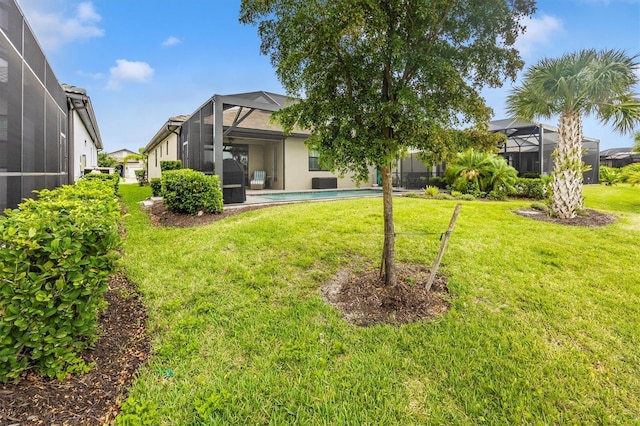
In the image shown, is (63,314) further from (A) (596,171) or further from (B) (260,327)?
(A) (596,171)

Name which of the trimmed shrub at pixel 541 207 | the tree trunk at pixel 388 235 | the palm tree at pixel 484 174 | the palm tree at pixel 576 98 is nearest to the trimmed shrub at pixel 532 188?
the palm tree at pixel 484 174

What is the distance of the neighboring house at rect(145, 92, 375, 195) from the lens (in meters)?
9.87

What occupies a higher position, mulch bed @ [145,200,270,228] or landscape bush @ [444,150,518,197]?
landscape bush @ [444,150,518,197]

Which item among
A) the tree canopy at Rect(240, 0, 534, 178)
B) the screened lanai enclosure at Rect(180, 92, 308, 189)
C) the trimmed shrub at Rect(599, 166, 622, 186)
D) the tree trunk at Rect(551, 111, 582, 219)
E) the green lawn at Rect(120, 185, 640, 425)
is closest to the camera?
the green lawn at Rect(120, 185, 640, 425)

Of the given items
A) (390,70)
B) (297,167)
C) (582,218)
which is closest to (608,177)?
(582,218)

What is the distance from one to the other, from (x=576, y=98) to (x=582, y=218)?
2875 millimetres

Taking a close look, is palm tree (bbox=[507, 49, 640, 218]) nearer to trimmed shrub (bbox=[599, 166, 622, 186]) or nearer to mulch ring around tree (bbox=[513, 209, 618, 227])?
mulch ring around tree (bbox=[513, 209, 618, 227])

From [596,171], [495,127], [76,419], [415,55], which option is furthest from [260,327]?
[596,171]

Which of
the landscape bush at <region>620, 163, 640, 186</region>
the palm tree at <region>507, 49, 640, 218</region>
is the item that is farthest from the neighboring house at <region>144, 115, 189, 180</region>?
the landscape bush at <region>620, 163, 640, 186</region>

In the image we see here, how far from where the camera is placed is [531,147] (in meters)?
Answer: 19.5

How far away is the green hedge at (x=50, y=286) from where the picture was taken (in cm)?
207

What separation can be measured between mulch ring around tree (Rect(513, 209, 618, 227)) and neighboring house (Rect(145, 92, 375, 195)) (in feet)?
15.1

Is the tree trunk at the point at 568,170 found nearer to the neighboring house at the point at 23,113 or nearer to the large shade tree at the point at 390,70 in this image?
the large shade tree at the point at 390,70

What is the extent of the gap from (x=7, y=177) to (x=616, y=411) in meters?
6.27
